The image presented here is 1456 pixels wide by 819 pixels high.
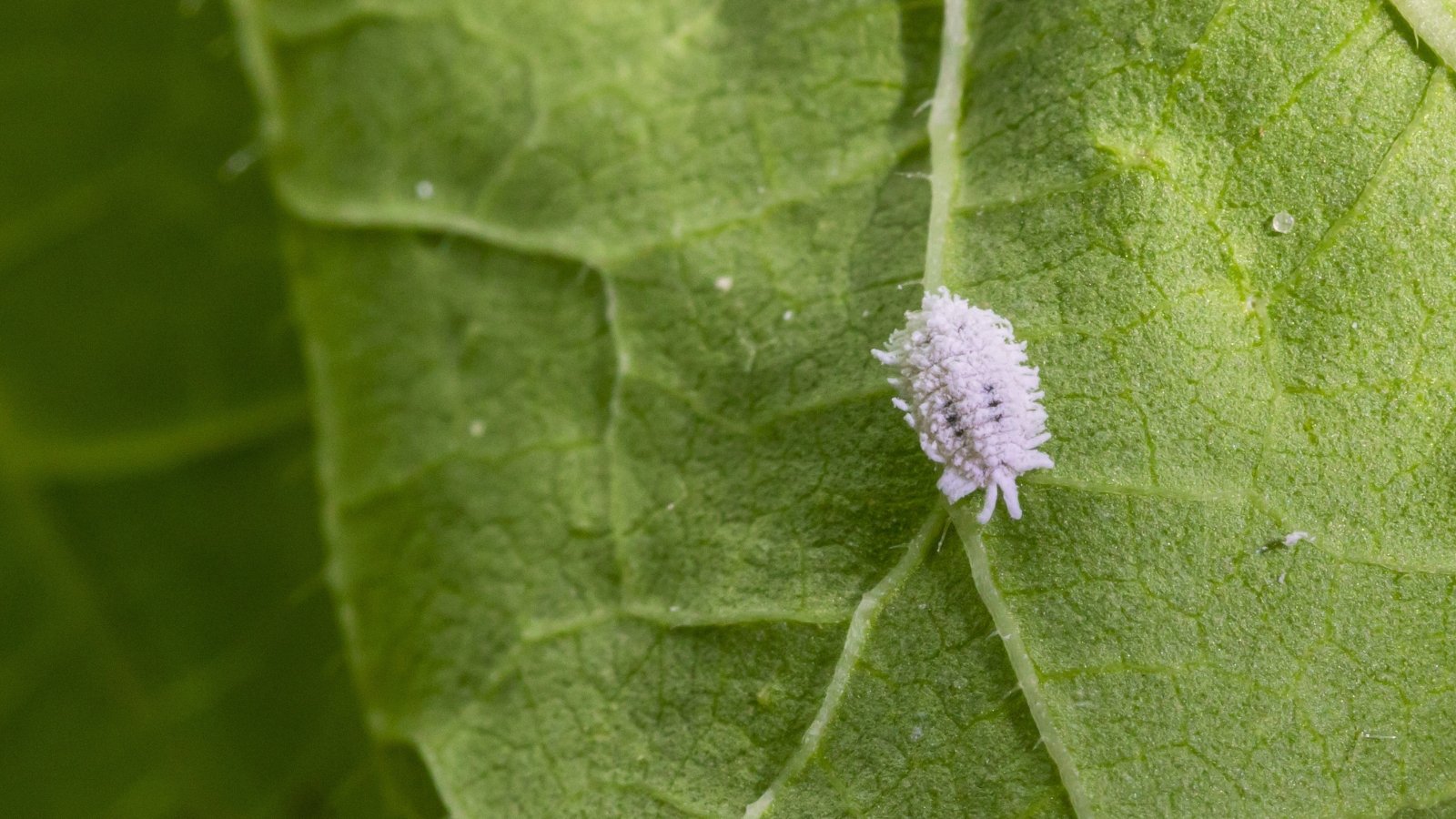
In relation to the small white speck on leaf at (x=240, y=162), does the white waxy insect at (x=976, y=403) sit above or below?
below

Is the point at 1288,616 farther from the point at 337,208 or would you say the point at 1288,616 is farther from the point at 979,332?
the point at 337,208

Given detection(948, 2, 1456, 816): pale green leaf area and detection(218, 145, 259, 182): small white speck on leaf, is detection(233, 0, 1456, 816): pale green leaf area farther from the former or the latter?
detection(218, 145, 259, 182): small white speck on leaf

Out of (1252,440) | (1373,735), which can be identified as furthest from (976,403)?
(1373,735)

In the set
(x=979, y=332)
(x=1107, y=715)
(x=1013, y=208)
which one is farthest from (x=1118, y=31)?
(x=1107, y=715)

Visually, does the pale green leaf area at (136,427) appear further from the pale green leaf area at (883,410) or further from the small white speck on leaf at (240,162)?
the pale green leaf area at (883,410)

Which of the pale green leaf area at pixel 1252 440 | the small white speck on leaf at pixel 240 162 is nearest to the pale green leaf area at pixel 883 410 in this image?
the pale green leaf area at pixel 1252 440

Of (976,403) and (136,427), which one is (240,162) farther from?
(976,403)
